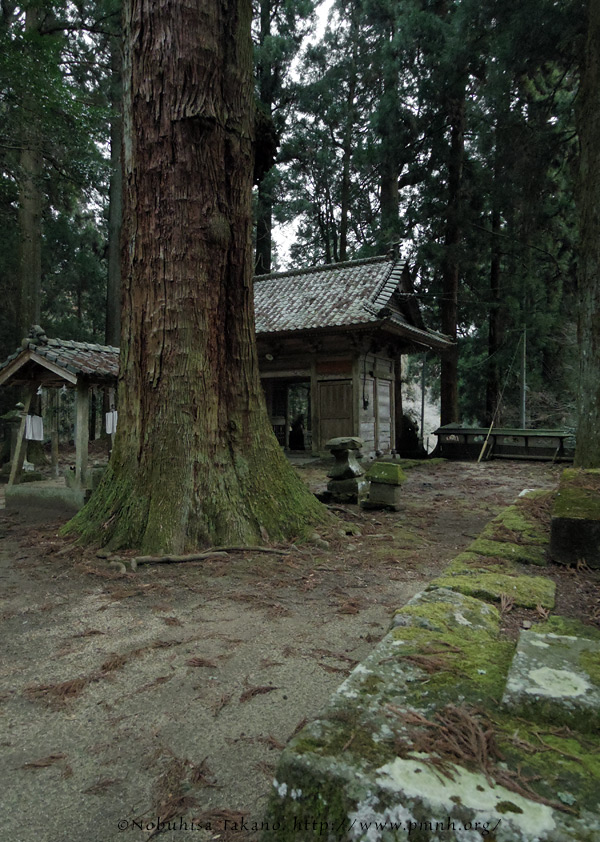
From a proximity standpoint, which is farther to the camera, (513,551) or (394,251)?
(394,251)

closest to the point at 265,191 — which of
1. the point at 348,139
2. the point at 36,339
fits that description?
the point at 348,139

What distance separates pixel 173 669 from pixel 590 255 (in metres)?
8.28

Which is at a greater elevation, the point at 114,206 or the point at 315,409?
the point at 114,206

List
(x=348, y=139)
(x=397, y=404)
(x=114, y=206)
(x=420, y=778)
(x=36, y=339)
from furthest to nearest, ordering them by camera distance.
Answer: (x=348, y=139)
(x=397, y=404)
(x=114, y=206)
(x=36, y=339)
(x=420, y=778)

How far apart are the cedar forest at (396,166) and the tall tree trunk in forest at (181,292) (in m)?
6.64

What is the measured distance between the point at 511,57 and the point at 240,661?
13.0m

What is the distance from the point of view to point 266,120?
551 centimetres

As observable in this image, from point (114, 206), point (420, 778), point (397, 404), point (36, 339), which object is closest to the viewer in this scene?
point (420, 778)

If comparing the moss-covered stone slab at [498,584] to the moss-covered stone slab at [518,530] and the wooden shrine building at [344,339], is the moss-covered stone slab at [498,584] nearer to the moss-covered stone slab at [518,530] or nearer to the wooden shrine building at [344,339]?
the moss-covered stone slab at [518,530]

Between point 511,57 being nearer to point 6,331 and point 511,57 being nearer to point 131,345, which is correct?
point 131,345

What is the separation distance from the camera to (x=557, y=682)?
117 cm

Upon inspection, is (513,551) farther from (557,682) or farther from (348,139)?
(348,139)

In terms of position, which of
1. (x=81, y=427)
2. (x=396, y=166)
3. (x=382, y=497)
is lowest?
(x=382, y=497)

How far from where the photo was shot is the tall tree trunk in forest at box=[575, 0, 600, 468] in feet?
24.6
